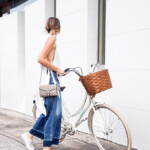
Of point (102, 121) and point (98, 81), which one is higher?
point (98, 81)

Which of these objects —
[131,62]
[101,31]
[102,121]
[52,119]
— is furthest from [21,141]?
[101,31]

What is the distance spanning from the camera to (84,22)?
5.76 metres

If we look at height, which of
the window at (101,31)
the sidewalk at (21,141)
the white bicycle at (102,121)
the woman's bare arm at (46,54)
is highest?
the window at (101,31)

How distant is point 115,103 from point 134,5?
1.64 meters

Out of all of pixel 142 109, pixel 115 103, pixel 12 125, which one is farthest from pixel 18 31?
pixel 142 109

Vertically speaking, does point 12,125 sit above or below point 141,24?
below

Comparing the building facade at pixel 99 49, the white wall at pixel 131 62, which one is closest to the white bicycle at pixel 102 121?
the white wall at pixel 131 62

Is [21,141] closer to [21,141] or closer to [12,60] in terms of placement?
[21,141]

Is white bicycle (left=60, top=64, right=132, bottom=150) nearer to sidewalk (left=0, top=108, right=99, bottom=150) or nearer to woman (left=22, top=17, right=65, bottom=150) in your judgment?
woman (left=22, top=17, right=65, bottom=150)

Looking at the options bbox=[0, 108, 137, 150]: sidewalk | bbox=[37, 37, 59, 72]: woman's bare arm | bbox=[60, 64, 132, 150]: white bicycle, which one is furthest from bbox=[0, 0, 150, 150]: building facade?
bbox=[37, 37, 59, 72]: woman's bare arm

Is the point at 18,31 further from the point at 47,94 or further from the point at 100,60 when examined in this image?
the point at 47,94

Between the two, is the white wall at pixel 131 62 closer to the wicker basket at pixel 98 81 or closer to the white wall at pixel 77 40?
the white wall at pixel 77 40

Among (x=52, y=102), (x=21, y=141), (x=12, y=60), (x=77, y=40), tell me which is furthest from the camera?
(x=12, y=60)

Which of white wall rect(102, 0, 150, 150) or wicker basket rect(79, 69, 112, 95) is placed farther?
white wall rect(102, 0, 150, 150)
